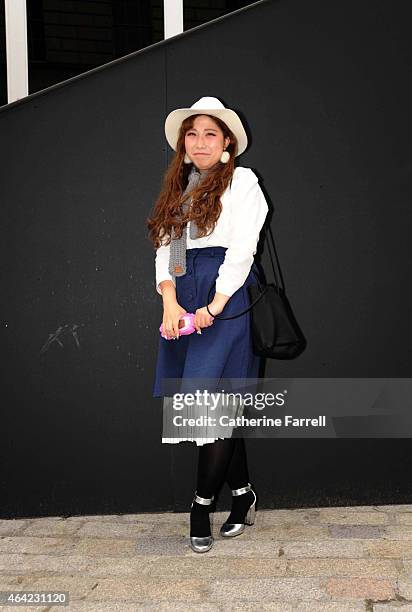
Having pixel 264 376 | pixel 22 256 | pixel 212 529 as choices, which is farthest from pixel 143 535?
pixel 22 256

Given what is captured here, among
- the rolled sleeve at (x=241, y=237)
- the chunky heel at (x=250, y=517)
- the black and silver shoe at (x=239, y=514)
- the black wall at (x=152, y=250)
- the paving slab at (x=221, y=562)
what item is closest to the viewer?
the paving slab at (x=221, y=562)

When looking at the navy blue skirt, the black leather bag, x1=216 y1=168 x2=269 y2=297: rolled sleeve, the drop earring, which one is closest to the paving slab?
the navy blue skirt

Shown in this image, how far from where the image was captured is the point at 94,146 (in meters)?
3.96

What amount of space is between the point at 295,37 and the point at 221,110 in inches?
32.9

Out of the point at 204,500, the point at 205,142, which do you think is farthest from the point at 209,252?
the point at 204,500

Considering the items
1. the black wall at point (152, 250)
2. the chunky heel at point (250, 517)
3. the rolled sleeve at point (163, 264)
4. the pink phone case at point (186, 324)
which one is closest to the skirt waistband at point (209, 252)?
the rolled sleeve at point (163, 264)

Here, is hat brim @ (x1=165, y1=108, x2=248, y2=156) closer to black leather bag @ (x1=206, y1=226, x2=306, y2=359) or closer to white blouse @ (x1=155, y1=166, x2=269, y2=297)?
white blouse @ (x1=155, y1=166, x2=269, y2=297)

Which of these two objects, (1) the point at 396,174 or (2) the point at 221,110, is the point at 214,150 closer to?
(2) the point at 221,110

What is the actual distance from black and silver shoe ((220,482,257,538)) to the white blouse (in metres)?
0.93

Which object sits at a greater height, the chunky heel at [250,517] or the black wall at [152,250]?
the black wall at [152,250]

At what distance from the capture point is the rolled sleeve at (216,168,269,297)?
10.8 ft

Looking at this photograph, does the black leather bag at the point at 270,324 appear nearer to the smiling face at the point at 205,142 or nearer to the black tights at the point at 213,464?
the black tights at the point at 213,464

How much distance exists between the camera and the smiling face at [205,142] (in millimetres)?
3438

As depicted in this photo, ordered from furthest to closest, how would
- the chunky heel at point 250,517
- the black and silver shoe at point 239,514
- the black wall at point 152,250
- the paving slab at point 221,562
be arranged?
the black wall at point 152,250
the chunky heel at point 250,517
the black and silver shoe at point 239,514
the paving slab at point 221,562
